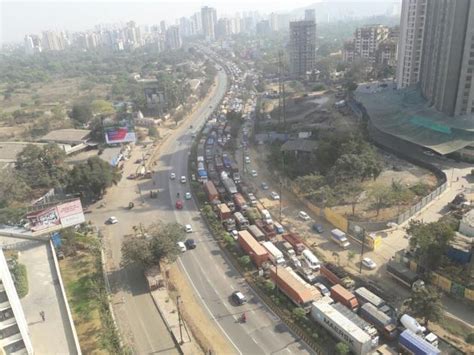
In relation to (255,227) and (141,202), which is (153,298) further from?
(141,202)

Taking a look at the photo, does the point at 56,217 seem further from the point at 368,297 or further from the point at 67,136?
the point at 67,136

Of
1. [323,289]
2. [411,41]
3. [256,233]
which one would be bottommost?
[323,289]

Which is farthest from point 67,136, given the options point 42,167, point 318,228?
point 318,228

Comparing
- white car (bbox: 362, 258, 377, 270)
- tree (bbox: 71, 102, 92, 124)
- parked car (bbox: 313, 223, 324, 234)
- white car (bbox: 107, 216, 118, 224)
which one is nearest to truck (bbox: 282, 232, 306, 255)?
parked car (bbox: 313, 223, 324, 234)

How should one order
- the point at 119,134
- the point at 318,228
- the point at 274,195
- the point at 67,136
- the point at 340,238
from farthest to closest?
the point at 67,136 → the point at 119,134 → the point at 274,195 → the point at 318,228 → the point at 340,238

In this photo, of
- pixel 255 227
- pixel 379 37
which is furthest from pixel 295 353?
pixel 379 37

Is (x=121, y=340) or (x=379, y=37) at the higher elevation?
(x=379, y=37)
